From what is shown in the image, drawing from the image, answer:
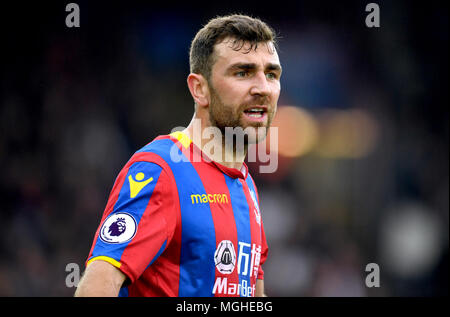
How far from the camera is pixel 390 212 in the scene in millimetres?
11078

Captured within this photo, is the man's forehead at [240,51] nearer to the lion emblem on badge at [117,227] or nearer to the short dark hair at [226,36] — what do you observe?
the short dark hair at [226,36]

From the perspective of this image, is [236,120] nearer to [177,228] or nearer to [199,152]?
[199,152]

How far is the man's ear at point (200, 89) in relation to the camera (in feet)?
11.7

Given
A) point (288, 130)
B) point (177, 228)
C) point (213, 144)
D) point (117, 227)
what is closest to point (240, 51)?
point (213, 144)

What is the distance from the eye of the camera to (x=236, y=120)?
3.46m

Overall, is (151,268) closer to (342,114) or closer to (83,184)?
(83,184)

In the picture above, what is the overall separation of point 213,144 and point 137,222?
0.85 m

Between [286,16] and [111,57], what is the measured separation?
12.4ft

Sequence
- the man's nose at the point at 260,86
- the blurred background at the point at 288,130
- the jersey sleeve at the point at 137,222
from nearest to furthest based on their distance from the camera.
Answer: the jersey sleeve at the point at 137,222 < the man's nose at the point at 260,86 < the blurred background at the point at 288,130

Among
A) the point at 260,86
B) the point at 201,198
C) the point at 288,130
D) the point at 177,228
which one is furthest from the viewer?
the point at 288,130

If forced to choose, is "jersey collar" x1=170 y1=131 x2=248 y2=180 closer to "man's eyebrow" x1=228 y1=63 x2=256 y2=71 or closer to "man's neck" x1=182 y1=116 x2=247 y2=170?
"man's neck" x1=182 y1=116 x2=247 y2=170

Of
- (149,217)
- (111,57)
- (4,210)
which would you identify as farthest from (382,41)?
(149,217)

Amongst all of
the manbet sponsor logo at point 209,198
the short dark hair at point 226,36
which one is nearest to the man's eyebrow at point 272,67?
the short dark hair at point 226,36

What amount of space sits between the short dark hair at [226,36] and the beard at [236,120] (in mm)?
169
